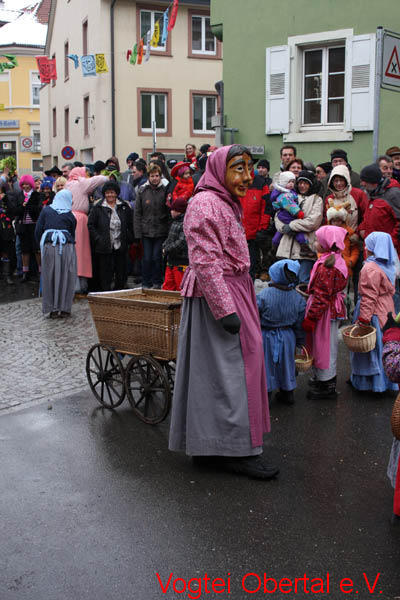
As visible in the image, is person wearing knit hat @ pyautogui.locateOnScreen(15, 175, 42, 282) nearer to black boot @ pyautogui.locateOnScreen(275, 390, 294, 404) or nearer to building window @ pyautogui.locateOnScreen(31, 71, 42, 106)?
black boot @ pyautogui.locateOnScreen(275, 390, 294, 404)

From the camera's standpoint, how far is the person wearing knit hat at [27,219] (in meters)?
14.9

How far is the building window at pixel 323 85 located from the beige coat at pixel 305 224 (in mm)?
5947

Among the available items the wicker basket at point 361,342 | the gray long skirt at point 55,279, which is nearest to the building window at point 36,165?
the gray long skirt at point 55,279

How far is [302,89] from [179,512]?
12.5 meters

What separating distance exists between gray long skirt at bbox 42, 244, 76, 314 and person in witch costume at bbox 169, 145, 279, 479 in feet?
20.8

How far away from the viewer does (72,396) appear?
268 inches

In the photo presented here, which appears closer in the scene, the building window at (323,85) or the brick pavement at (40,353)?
the brick pavement at (40,353)

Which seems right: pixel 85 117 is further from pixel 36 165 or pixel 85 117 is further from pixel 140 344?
pixel 140 344

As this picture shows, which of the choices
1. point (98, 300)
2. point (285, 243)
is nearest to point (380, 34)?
point (285, 243)

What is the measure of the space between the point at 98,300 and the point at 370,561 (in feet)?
10.6

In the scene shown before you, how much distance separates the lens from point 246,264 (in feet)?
15.8

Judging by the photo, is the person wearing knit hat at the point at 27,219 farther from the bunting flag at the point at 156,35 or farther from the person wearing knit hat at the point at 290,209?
the bunting flag at the point at 156,35

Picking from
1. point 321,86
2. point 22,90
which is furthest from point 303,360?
point 22,90

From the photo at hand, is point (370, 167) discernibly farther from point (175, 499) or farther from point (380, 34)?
point (175, 499)
